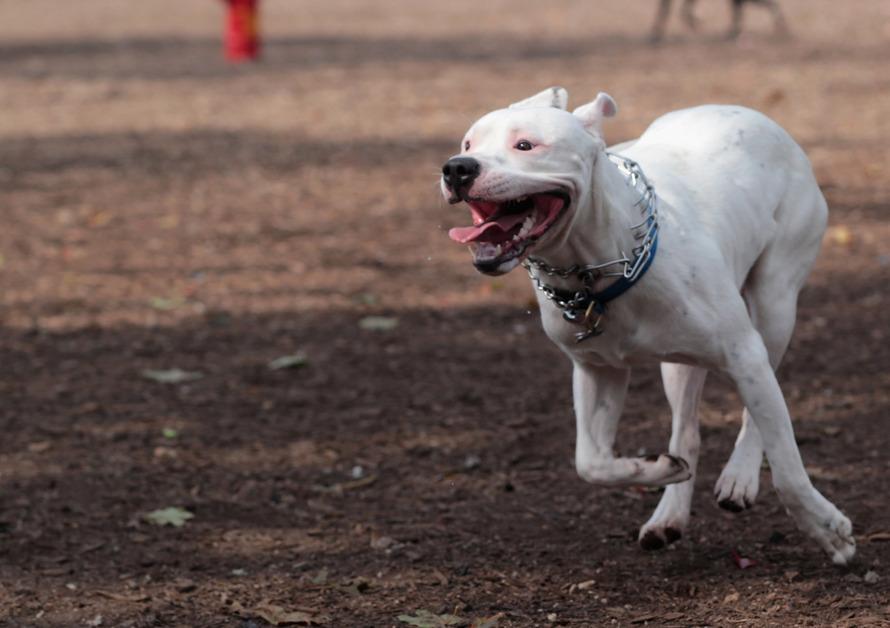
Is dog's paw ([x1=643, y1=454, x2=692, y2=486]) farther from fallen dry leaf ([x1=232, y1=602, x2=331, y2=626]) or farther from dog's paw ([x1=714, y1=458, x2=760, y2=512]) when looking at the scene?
fallen dry leaf ([x1=232, y1=602, x2=331, y2=626])

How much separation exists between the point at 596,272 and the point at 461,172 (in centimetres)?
57

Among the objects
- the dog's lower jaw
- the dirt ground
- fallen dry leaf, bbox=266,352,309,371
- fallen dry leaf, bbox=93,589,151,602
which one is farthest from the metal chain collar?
fallen dry leaf, bbox=266,352,309,371

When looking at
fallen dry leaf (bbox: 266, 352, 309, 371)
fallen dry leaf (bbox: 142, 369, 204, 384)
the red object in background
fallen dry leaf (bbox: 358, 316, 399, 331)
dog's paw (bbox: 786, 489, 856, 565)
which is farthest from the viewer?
the red object in background

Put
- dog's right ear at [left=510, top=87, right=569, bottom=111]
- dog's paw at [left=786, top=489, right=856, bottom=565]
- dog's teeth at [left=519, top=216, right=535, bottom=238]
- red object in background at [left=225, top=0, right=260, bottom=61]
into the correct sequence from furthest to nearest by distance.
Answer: red object in background at [left=225, top=0, right=260, bottom=61], dog's paw at [left=786, top=489, right=856, bottom=565], dog's right ear at [left=510, top=87, right=569, bottom=111], dog's teeth at [left=519, top=216, right=535, bottom=238]

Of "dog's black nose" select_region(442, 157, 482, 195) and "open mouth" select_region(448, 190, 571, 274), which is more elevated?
"dog's black nose" select_region(442, 157, 482, 195)

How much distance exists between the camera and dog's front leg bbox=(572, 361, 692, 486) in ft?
15.3

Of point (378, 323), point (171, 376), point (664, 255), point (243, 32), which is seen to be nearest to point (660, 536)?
point (664, 255)

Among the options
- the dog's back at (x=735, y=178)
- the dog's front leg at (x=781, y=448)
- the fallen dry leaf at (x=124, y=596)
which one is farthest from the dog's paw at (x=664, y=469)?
the fallen dry leaf at (x=124, y=596)

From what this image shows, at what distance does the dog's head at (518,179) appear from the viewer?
388 centimetres

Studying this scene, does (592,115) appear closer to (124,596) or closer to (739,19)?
(124,596)

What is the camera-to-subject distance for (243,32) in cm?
1967

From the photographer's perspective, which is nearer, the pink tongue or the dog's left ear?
the pink tongue

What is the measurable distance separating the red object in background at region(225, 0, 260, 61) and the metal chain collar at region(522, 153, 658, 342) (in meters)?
15.3

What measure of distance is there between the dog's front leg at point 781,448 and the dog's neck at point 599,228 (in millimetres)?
508
